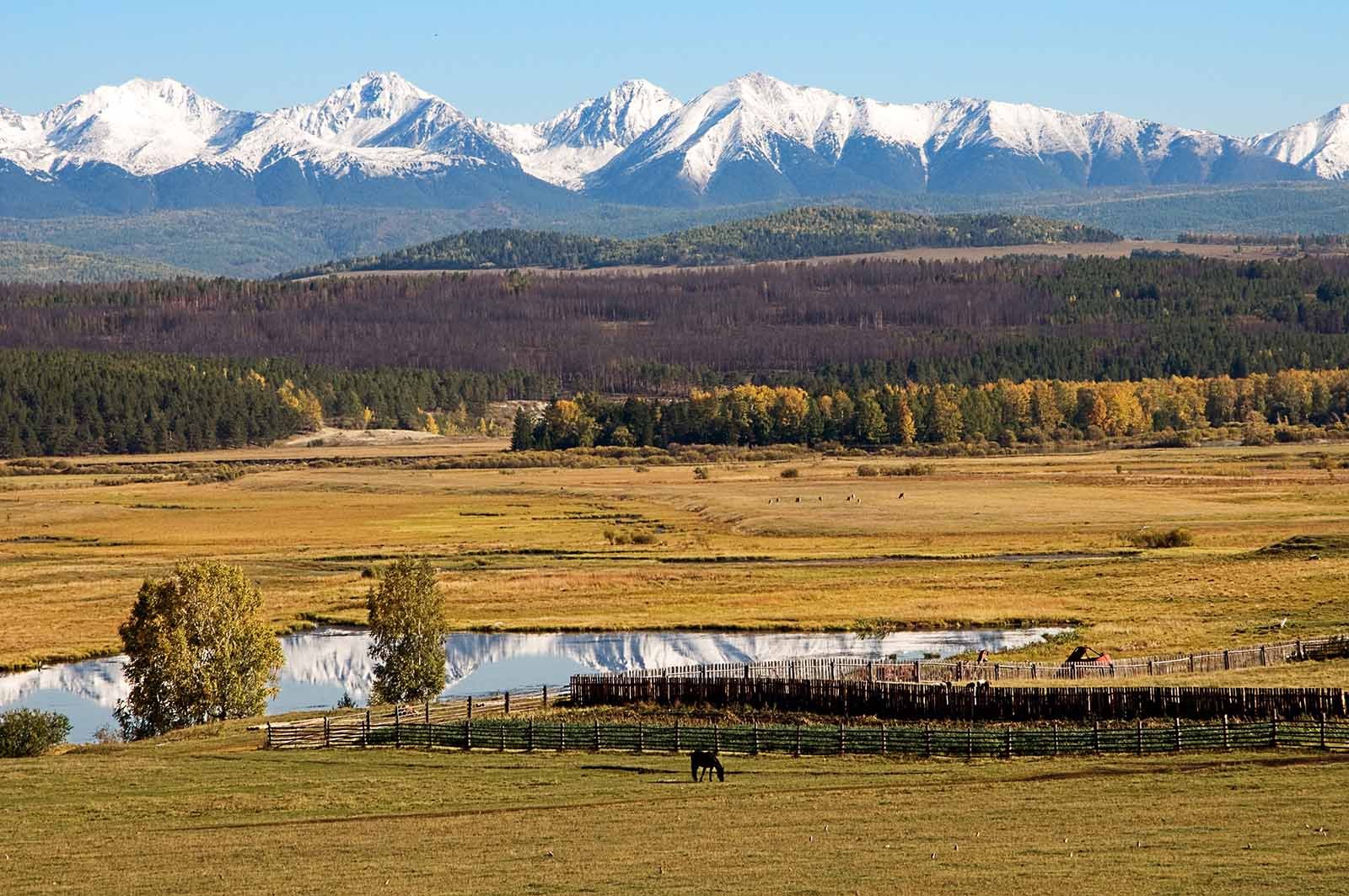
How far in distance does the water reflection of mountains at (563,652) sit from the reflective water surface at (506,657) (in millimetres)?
36

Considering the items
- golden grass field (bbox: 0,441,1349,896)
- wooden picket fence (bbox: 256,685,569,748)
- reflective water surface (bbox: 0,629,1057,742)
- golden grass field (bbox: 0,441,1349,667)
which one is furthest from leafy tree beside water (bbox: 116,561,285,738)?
golden grass field (bbox: 0,441,1349,667)

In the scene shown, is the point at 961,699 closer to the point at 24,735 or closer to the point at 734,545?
the point at 24,735

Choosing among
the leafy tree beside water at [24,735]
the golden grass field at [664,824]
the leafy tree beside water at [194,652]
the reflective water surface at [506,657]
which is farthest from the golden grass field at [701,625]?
the leafy tree beside water at [194,652]

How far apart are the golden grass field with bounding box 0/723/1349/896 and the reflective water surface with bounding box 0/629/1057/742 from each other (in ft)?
69.8

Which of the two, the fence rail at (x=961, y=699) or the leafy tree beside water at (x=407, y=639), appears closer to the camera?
the fence rail at (x=961, y=699)

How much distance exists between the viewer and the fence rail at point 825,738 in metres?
46.8

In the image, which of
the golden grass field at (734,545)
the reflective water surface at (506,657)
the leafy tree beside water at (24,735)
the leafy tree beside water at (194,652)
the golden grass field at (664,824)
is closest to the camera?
the golden grass field at (664,824)

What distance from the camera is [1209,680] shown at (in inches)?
2170

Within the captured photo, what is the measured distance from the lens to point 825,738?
50562 mm

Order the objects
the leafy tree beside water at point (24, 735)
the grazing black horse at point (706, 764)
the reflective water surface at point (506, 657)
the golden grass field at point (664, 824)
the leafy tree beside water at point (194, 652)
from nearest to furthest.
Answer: the golden grass field at point (664, 824) < the grazing black horse at point (706, 764) < the leafy tree beside water at point (24, 735) < the leafy tree beside water at point (194, 652) < the reflective water surface at point (506, 657)

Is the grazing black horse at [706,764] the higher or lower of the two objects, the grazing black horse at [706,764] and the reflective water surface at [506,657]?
the higher

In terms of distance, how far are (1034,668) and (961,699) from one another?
693 cm

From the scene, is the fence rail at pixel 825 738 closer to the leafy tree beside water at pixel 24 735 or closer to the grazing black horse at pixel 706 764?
the grazing black horse at pixel 706 764

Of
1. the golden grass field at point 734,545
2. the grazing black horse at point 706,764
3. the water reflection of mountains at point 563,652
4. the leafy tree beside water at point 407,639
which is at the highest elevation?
the grazing black horse at point 706,764
